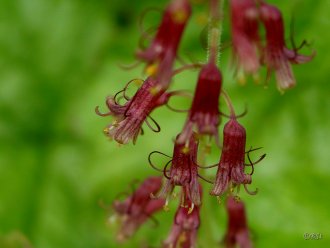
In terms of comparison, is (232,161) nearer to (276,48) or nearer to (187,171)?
(187,171)

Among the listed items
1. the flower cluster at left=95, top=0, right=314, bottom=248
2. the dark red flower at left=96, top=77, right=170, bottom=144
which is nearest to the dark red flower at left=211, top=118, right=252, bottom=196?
the flower cluster at left=95, top=0, right=314, bottom=248

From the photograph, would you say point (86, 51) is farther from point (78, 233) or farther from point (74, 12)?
point (78, 233)

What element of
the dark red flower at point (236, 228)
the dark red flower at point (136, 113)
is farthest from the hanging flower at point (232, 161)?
the dark red flower at point (236, 228)

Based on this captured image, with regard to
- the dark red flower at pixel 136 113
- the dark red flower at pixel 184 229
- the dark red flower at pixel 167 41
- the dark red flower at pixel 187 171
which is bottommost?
the dark red flower at pixel 184 229

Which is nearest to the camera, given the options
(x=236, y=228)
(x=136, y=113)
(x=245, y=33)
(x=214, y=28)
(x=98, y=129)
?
(x=245, y=33)

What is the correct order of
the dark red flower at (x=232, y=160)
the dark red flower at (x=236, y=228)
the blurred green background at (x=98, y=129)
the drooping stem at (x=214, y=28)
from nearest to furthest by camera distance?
the drooping stem at (x=214, y=28)
the dark red flower at (x=232, y=160)
the dark red flower at (x=236, y=228)
the blurred green background at (x=98, y=129)

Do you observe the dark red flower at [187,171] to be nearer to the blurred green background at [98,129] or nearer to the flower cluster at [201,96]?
the flower cluster at [201,96]

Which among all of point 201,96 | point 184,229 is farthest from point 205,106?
A: point 184,229
